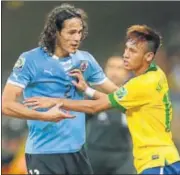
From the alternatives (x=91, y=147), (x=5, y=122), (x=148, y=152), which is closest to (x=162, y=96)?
(x=148, y=152)

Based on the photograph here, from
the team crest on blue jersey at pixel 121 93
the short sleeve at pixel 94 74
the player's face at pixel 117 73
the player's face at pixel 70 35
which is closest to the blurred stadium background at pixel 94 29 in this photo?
the player's face at pixel 117 73

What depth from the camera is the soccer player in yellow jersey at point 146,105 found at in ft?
20.5

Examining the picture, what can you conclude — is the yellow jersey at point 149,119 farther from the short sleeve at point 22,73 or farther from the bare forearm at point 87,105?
the short sleeve at point 22,73

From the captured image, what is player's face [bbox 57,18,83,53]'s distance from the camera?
259 inches

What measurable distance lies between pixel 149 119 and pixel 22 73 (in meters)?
0.97

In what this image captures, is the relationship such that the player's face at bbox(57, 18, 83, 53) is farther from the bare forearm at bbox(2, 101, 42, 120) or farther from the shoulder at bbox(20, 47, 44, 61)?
the bare forearm at bbox(2, 101, 42, 120)

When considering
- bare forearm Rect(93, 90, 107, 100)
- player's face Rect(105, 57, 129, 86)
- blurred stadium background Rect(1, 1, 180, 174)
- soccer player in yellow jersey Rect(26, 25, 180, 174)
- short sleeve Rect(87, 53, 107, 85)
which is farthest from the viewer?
blurred stadium background Rect(1, 1, 180, 174)

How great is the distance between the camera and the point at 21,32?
30.8 feet

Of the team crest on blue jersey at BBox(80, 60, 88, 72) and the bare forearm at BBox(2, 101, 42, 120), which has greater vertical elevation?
the team crest on blue jersey at BBox(80, 60, 88, 72)

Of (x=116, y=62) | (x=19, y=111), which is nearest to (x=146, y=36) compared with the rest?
(x=19, y=111)

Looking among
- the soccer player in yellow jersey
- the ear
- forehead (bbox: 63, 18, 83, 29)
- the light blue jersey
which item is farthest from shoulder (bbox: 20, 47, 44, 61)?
the ear

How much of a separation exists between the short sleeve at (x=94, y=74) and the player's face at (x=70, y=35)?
0.23 metres

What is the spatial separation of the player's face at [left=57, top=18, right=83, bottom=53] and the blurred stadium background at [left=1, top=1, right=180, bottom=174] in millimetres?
2426

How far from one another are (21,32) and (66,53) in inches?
108
